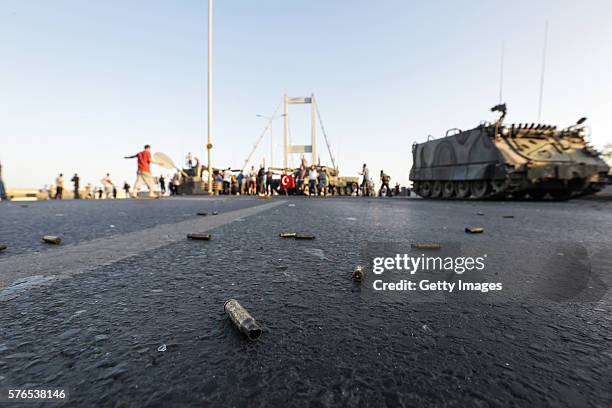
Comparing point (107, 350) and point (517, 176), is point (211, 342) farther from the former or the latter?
point (517, 176)

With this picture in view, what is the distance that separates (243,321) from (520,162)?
14087 mm

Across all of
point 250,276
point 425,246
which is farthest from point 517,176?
point 250,276

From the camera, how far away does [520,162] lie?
1246cm

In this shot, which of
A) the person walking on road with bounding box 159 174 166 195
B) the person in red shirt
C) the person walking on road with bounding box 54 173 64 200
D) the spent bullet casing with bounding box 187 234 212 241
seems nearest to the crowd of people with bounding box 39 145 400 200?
the person walking on road with bounding box 54 173 64 200

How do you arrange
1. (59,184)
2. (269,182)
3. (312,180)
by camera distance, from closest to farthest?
(59,184) → (312,180) → (269,182)

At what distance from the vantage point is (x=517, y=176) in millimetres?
12328

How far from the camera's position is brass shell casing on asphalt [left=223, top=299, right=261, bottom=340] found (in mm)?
980

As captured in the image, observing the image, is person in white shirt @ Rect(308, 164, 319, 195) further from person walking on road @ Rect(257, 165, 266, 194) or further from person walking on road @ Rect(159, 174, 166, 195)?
person walking on road @ Rect(159, 174, 166, 195)

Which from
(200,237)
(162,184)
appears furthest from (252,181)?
(200,237)

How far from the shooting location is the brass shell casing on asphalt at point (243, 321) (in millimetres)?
980

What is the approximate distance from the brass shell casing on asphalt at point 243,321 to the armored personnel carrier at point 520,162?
13478 mm

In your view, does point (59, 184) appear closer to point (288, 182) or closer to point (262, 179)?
point (262, 179)

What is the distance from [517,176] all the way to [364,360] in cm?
1374

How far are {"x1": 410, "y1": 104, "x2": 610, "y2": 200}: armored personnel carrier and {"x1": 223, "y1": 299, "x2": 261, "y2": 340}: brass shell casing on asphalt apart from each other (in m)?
13.5
